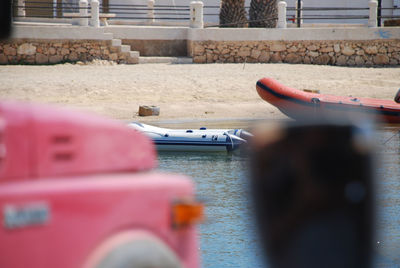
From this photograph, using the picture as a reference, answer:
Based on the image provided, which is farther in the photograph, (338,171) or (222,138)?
(222,138)

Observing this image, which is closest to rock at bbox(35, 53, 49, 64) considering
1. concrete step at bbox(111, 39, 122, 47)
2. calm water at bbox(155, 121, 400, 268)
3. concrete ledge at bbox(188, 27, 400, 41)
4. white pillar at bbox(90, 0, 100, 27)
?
white pillar at bbox(90, 0, 100, 27)

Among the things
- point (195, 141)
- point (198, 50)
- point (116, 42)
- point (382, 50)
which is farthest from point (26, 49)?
point (382, 50)

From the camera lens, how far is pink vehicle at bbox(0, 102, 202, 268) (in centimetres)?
140

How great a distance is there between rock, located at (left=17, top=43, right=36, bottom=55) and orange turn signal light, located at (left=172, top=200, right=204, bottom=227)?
66.2 ft

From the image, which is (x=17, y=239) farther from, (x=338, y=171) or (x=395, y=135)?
(x=395, y=135)

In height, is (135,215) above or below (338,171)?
below

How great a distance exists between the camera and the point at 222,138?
13.3 meters

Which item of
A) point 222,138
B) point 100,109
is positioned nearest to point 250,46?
point 100,109

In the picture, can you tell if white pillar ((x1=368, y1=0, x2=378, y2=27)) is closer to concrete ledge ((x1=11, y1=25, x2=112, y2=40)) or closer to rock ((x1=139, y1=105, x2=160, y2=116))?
concrete ledge ((x1=11, y1=25, x2=112, y2=40))

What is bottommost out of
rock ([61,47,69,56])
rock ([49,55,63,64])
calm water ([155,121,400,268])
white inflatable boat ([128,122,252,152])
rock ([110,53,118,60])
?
calm water ([155,121,400,268])

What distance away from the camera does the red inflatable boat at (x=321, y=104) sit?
15719 mm

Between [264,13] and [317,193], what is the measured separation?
24.0 m

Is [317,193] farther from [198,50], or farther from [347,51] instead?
[347,51]

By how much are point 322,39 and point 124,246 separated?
22832mm
